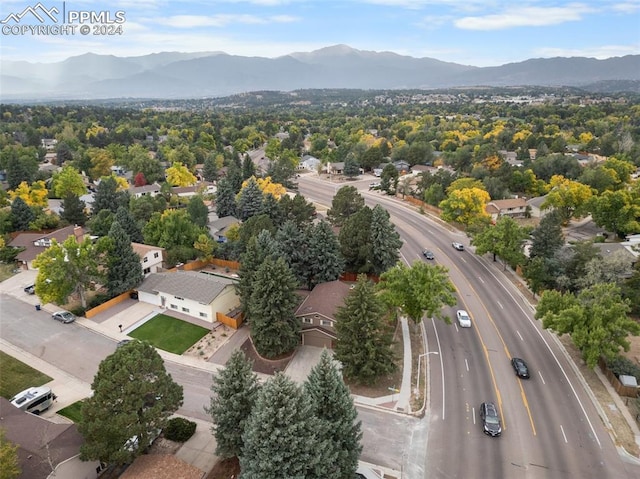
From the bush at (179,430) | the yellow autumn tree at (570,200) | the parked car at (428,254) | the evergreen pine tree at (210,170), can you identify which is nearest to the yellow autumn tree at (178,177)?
the evergreen pine tree at (210,170)

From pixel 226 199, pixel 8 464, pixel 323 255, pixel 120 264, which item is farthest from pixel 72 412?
pixel 226 199

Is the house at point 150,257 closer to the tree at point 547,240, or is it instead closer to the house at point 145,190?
the house at point 145,190

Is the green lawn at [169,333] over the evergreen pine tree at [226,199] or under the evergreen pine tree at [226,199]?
under

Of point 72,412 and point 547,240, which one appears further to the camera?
point 547,240

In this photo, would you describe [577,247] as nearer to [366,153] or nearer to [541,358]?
[541,358]

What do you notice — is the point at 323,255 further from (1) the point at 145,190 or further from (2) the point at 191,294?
A: (1) the point at 145,190

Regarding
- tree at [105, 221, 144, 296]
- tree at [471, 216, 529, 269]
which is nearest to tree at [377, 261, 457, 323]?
tree at [471, 216, 529, 269]
